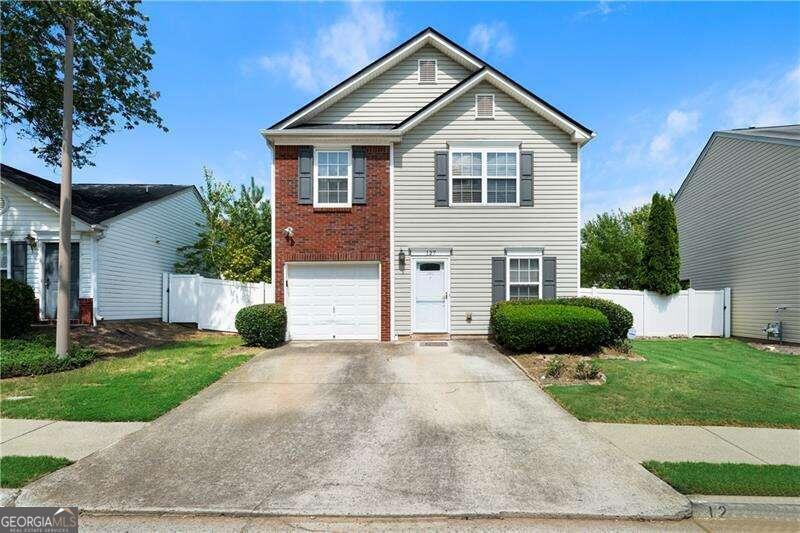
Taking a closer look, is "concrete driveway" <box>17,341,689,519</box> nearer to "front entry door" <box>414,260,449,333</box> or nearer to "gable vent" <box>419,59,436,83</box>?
"front entry door" <box>414,260,449,333</box>

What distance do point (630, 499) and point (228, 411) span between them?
5631mm

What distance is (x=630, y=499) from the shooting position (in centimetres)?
433

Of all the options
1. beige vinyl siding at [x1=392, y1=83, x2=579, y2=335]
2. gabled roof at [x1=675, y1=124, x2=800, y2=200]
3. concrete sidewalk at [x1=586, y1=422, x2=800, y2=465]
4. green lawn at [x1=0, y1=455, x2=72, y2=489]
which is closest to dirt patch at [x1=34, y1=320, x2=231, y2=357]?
green lawn at [x1=0, y1=455, x2=72, y2=489]

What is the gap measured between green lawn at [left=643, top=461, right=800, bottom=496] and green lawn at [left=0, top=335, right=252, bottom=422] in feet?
22.9

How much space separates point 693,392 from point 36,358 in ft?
43.6

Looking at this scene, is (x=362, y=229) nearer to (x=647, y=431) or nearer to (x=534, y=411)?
(x=534, y=411)

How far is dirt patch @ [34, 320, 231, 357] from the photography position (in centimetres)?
1187

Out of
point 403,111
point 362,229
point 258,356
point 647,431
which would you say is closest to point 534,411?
point 647,431

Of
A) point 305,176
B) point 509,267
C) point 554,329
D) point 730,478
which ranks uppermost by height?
point 305,176

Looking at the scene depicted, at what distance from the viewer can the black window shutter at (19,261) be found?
14.1 meters

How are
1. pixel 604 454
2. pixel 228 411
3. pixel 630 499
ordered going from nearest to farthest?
pixel 630 499 < pixel 604 454 < pixel 228 411

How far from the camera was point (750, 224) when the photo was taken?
1505 cm

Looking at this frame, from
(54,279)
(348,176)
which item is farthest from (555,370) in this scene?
(54,279)

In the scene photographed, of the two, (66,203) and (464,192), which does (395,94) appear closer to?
(464,192)
